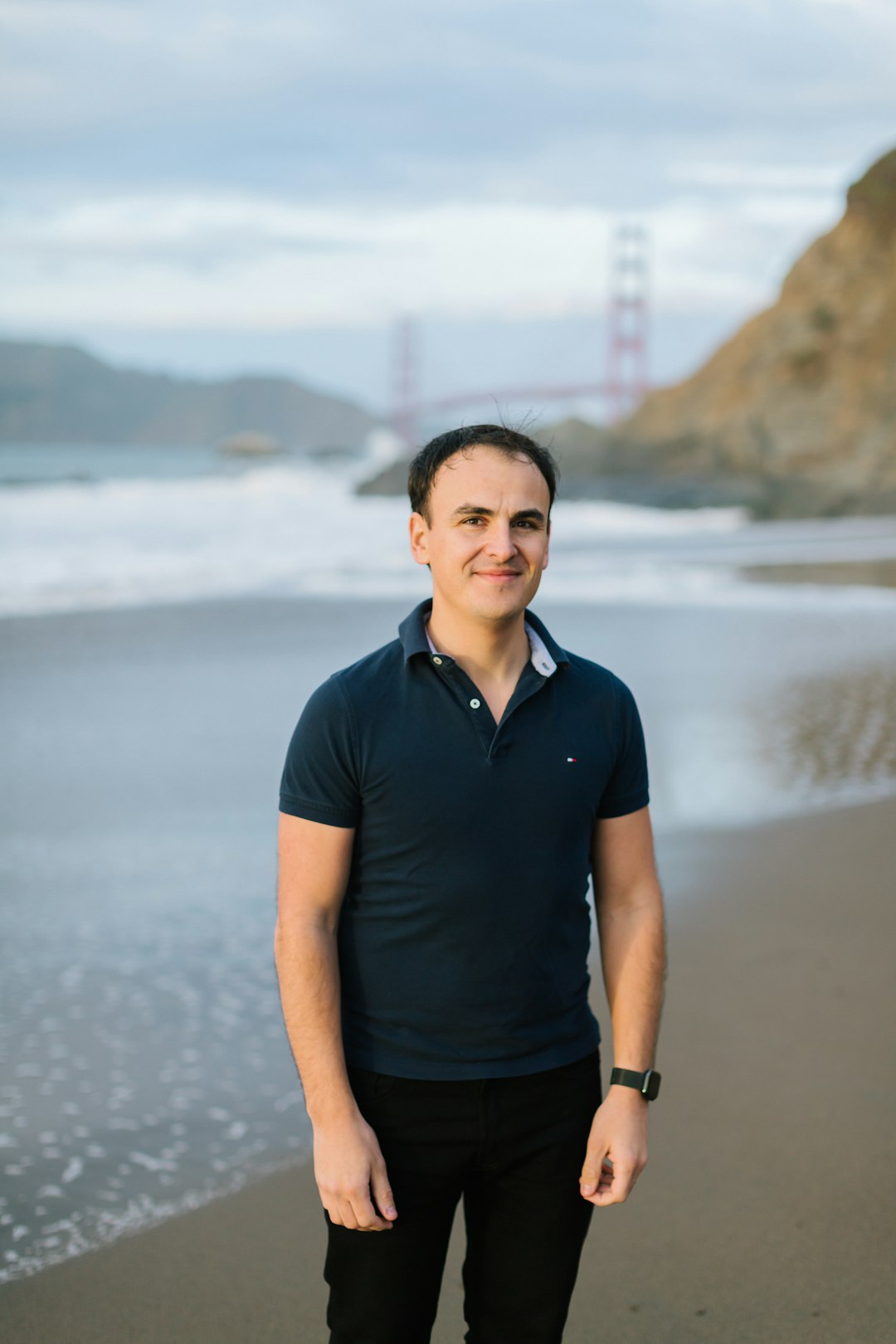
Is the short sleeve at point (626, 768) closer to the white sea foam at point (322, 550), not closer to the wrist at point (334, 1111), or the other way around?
the wrist at point (334, 1111)

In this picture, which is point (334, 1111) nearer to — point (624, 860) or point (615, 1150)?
point (615, 1150)

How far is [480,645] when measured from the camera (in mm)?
1402

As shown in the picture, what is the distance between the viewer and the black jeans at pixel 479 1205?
136 centimetres

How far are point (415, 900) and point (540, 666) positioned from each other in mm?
268

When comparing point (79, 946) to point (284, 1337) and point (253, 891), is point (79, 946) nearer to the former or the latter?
point (253, 891)

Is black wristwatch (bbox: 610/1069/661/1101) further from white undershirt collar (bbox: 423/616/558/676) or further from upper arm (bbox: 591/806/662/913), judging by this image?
white undershirt collar (bbox: 423/616/558/676)

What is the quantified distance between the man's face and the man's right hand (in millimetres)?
515

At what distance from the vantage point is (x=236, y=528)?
876 inches

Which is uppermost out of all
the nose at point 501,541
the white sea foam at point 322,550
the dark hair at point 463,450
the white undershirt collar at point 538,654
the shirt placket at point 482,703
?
the white sea foam at point 322,550

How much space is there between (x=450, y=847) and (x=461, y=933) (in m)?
0.09

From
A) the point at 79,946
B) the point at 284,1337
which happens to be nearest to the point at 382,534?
the point at 79,946

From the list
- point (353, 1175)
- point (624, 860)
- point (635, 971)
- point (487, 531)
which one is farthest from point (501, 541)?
point (353, 1175)

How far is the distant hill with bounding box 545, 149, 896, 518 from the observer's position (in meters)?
24.5

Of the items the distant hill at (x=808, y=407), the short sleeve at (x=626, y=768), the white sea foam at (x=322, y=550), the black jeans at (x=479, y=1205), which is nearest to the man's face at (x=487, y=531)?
the short sleeve at (x=626, y=768)
